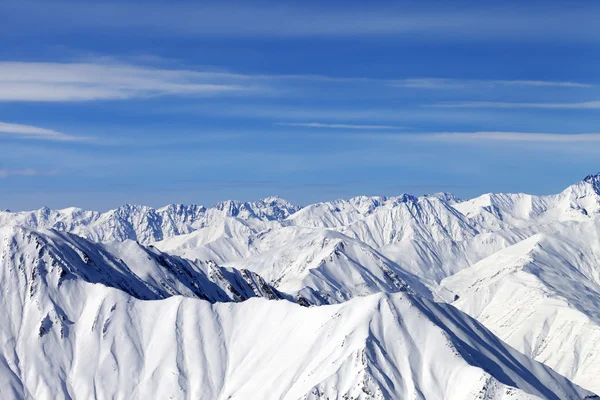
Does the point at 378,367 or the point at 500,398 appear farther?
the point at 378,367

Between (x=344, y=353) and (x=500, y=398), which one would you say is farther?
(x=344, y=353)

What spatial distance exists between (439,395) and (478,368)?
484 inches

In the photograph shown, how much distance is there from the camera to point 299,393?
196m

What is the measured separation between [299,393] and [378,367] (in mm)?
21592

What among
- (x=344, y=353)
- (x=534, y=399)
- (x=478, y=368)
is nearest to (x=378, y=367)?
(x=344, y=353)

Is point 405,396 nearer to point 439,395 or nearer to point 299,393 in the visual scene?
point 439,395

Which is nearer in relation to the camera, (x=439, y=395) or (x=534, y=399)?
(x=534, y=399)

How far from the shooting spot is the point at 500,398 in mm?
178000

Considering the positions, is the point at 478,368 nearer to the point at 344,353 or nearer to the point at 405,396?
the point at 405,396

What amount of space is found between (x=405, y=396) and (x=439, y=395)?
346 inches

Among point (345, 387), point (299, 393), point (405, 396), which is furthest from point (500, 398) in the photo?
point (299, 393)

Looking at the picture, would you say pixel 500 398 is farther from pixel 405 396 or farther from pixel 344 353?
pixel 344 353

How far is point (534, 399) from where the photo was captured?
573 ft

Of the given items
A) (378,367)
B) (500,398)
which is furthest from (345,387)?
(500,398)
